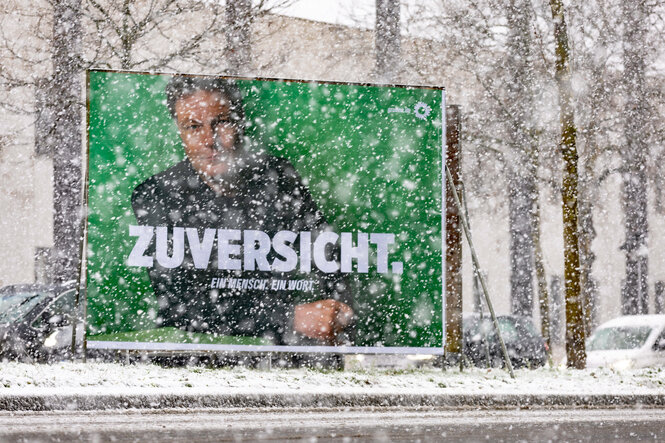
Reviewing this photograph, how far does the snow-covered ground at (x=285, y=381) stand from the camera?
995cm

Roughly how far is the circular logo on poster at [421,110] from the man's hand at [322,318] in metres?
2.46

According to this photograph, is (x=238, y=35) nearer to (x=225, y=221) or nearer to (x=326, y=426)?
(x=225, y=221)

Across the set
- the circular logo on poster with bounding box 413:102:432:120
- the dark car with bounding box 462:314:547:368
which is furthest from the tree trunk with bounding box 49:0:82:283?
the dark car with bounding box 462:314:547:368

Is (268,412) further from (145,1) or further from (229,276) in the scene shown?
(145,1)

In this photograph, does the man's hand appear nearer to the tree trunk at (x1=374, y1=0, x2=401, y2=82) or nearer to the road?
the road

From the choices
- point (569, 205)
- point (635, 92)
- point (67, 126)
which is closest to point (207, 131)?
point (67, 126)

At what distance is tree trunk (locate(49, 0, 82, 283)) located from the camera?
54.0 feet

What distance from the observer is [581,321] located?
592 inches

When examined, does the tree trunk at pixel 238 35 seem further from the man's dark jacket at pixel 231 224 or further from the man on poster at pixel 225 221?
the man's dark jacket at pixel 231 224

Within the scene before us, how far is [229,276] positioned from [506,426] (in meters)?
4.56

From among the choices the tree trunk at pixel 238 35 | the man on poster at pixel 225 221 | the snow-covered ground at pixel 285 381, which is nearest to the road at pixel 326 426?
the snow-covered ground at pixel 285 381

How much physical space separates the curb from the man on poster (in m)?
1.96

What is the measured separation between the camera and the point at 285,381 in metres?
11.2

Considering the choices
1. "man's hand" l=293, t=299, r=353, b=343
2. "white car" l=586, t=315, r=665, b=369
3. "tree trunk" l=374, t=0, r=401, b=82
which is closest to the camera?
"man's hand" l=293, t=299, r=353, b=343
